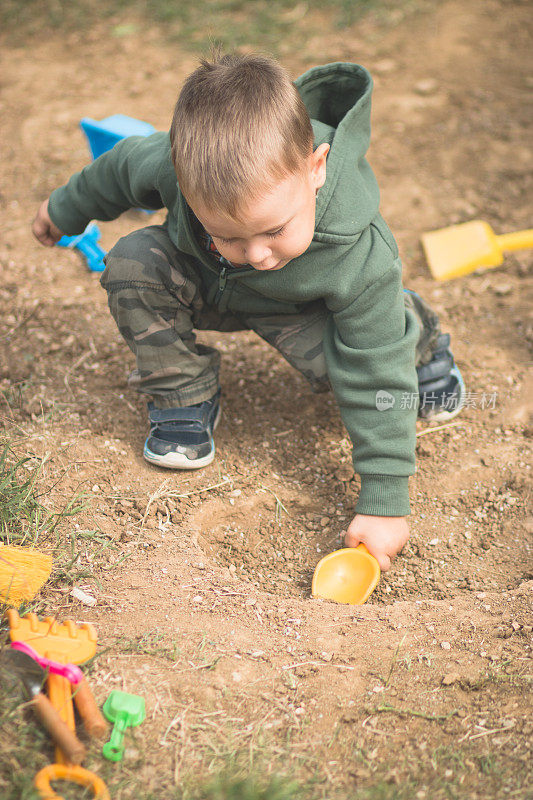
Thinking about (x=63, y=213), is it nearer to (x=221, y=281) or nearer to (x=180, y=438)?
(x=221, y=281)

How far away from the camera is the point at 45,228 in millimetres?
2182

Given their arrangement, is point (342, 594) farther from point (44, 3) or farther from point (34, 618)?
point (44, 3)

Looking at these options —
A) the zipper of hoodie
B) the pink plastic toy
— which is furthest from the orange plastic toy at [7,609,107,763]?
the zipper of hoodie

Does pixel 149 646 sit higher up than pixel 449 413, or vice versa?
pixel 149 646

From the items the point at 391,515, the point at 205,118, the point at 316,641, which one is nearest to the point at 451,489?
the point at 391,515

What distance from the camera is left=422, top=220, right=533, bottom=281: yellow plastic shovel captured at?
8.79 ft

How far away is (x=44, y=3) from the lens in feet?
14.4

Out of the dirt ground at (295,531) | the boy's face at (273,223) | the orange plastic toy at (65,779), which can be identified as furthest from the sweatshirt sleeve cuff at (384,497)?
the orange plastic toy at (65,779)

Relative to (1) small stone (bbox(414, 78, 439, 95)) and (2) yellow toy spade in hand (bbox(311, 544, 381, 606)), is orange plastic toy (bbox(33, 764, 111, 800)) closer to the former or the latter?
(2) yellow toy spade in hand (bbox(311, 544, 381, 606))

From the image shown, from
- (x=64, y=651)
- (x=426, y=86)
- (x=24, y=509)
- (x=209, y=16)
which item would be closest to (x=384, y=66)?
(x=426, y=86)

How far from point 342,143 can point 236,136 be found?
369mm

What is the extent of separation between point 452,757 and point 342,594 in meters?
0.47

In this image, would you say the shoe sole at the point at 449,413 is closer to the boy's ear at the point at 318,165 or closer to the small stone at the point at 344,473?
the small stone at the point at 344,473

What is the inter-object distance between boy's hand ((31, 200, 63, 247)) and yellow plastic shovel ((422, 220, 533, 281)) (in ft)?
4.18
